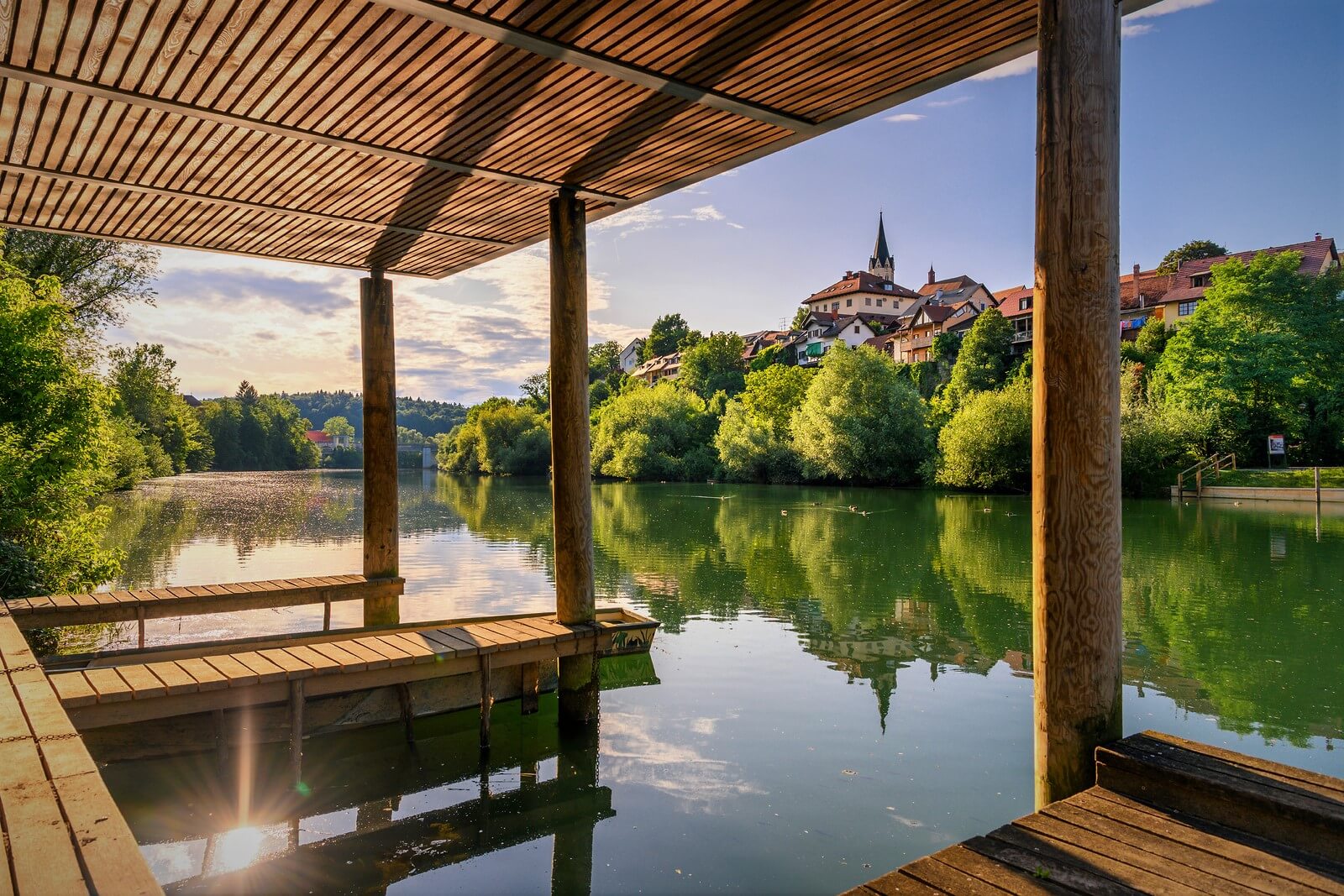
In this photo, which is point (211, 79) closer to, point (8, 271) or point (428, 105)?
point (428, 105)

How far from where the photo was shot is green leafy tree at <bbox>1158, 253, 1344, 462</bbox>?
37281 millimetres

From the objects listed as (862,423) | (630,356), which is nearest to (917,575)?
(862,423)

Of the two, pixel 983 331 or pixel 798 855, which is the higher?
pixel 983 331

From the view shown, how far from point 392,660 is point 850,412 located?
40.3 m

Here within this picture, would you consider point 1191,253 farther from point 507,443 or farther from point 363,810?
point 363,810

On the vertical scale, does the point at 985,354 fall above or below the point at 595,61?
above

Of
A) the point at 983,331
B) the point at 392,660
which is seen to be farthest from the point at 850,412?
the point at 392,660

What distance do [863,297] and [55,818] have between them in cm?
9644

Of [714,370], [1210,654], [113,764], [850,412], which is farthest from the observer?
[714,370]

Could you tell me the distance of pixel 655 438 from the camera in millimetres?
58438

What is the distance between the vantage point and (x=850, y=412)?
44.3 meters

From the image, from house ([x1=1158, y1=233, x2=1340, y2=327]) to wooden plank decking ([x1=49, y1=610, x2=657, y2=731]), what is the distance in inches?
2196

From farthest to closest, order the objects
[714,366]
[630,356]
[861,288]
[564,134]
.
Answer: [630,356], [861,288], [714,366], [564,134]

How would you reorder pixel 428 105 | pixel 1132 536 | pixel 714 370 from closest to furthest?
pixel 428 105, pixel 1132 536, pixel 714 370
